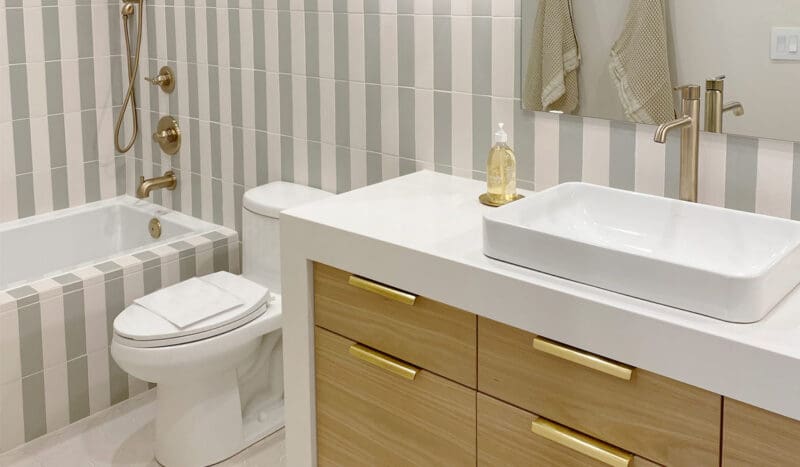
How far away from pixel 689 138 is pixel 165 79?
200 centimetres

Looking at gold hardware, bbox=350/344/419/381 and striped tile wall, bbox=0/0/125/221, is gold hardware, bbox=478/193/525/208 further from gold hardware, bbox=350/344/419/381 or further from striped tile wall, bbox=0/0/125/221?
striped tile wall, bbox=0/0/125/221

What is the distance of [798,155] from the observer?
1760mm

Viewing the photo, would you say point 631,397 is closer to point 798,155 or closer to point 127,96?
point 798,155

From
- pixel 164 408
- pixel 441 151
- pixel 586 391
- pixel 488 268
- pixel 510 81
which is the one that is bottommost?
pixel 164 408

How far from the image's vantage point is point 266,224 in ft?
9.01

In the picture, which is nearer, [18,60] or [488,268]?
[488,268]

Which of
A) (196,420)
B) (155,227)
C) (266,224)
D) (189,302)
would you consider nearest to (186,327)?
(189,302)

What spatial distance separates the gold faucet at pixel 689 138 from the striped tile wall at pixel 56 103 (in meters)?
2.30

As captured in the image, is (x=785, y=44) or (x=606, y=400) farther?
(x=785, y=44)

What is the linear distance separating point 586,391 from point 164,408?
57.7 inches

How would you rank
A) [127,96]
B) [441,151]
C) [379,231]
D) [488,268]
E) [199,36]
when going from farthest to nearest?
[127,96], [199,36], [441,151], [379,231], [488,268]

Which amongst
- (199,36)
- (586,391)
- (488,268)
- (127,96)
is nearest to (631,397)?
(586,391)

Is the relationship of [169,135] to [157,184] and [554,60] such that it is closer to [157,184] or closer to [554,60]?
Result: [157,184]

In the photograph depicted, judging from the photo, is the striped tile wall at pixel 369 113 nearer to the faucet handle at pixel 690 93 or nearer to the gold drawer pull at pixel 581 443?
the faucet handle at pixel 690 93
